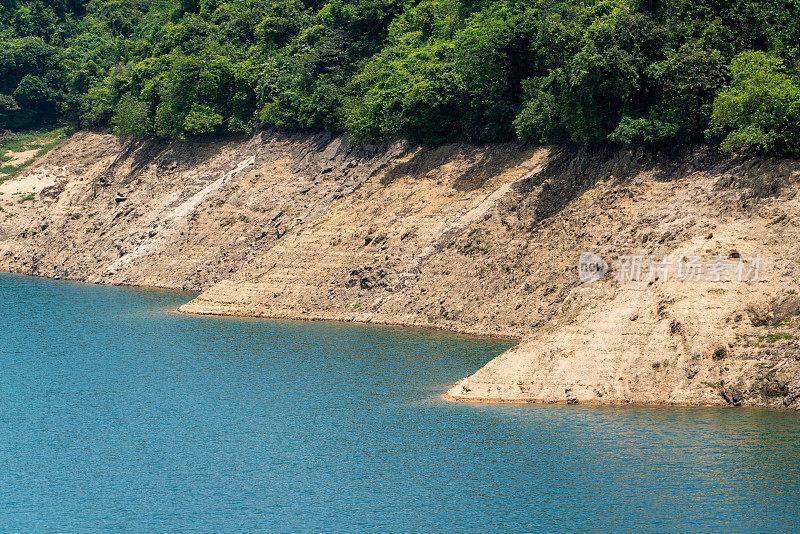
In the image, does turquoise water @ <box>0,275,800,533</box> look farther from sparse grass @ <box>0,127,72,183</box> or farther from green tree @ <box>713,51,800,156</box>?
sparse grass @ <box>0,127,72,183</box>

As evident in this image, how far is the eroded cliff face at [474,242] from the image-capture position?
140 feet

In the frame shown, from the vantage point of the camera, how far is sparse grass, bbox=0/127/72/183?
103812 millimetres

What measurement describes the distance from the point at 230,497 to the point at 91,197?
6575 cm

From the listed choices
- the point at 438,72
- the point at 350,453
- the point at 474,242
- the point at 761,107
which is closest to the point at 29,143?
the point at 438,72

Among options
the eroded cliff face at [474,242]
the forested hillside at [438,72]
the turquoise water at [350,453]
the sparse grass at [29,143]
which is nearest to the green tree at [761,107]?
the forested hillside at [438,72]

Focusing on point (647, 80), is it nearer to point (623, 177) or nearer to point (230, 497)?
point (623, 177)

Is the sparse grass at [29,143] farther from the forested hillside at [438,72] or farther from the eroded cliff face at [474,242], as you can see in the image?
the eroded cliff face at [474,242]

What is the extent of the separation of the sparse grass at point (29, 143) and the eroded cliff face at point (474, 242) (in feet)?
9.80

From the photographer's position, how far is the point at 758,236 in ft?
149

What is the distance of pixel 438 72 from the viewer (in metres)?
70.9

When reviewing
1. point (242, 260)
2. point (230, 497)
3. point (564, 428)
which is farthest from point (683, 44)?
point (230, 497)

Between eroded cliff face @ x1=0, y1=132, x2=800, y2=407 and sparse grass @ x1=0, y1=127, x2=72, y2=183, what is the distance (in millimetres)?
2987

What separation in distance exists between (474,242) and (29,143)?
2672 inches

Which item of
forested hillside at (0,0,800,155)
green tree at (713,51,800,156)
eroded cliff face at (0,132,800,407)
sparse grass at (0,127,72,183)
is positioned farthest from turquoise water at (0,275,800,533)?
sparse grass at (0,127,72,183)
